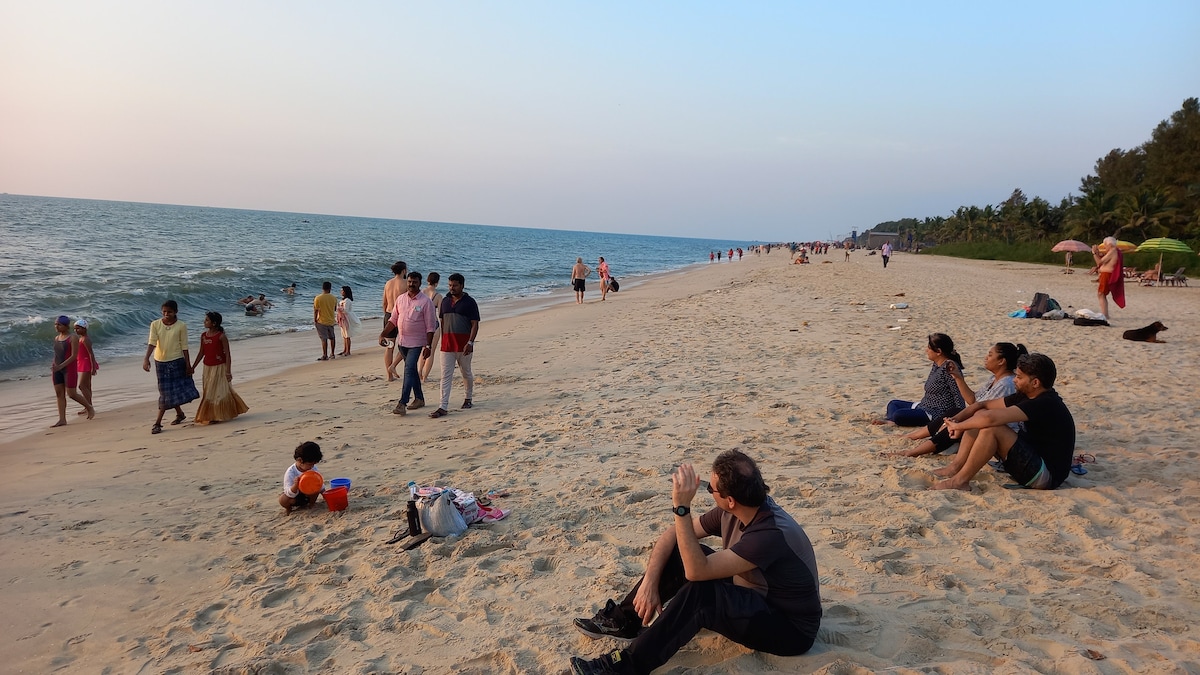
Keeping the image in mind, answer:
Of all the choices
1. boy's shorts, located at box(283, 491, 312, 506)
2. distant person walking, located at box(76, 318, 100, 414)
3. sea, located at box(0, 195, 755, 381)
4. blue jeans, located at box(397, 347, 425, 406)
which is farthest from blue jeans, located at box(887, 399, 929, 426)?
sea, located at box(0, 195, 755, 381)

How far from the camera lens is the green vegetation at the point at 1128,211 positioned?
3856cm

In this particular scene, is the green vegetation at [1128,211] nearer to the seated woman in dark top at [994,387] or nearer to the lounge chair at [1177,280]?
the lounge chair at [1177,280]

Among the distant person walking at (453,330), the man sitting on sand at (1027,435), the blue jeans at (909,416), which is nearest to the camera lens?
the man sitting on sand at (1027,435)

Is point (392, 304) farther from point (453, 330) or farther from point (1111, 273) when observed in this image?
point (1111, 273)

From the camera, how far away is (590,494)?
532 centimetres

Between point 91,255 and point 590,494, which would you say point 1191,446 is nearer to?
point 590,494

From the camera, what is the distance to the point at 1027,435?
16.4ft

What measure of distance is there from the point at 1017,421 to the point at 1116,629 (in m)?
1.74

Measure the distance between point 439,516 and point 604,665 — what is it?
1970mm

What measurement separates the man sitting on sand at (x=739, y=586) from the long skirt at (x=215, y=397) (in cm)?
724

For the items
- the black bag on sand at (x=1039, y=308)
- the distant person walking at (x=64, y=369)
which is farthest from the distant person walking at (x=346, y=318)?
the black bag on sand at (x=1039, y=308)

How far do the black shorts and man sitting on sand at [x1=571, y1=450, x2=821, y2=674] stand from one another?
9.19 feet

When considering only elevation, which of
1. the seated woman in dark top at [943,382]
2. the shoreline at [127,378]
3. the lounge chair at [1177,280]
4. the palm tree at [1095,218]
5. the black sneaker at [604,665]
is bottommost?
the shoreline at [127,378]

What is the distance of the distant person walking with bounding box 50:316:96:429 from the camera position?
29.1ft
